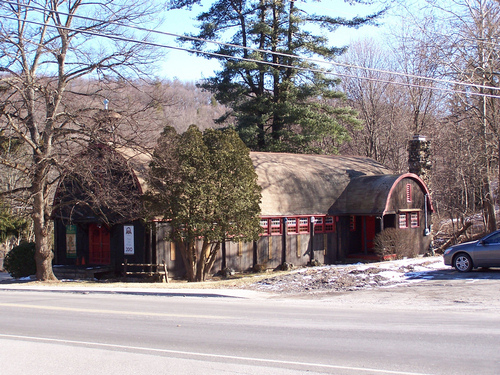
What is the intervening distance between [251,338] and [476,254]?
36.5 ft

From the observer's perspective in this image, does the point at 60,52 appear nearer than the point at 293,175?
Yes

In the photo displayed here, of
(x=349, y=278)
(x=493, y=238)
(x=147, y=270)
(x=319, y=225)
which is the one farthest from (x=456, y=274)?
(x=147, y=270)

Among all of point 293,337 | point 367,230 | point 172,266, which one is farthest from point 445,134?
point 293,337

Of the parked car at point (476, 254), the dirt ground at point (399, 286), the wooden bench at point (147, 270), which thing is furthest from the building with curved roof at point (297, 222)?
the parked car at point (476, 254)

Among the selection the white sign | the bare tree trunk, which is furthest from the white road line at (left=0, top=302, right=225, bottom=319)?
the white sign

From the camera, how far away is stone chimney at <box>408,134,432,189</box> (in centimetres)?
3052

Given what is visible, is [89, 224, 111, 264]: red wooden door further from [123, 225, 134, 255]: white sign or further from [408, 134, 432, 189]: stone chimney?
[408, 134, 432, 189]: stone chimney

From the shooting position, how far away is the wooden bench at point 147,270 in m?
22.3

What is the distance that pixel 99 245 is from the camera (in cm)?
2538

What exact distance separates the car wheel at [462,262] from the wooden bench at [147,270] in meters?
11.4

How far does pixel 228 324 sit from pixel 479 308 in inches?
241

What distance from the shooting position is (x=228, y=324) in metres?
11.3

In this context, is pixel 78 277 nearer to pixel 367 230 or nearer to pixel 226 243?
pixel 226 243

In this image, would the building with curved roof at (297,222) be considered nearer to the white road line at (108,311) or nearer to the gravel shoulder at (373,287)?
the gravel shoulder at (373,287)
